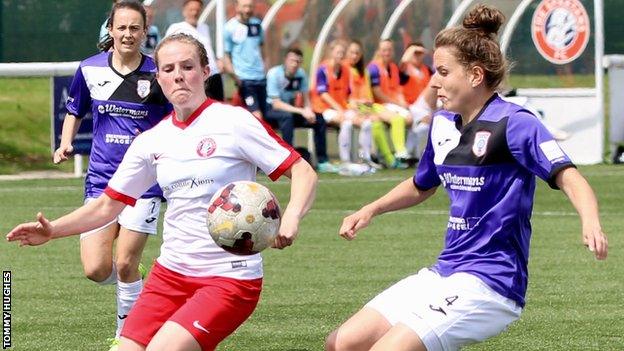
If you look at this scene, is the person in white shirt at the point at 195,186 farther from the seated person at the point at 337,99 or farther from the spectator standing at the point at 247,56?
the seated person at the point at 337,99

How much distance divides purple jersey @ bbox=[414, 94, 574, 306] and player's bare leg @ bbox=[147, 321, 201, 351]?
981mm

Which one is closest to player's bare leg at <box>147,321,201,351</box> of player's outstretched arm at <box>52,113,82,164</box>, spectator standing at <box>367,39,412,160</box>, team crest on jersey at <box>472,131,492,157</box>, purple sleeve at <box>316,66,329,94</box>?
team crest on jersey at <box>472,131,492,157</box>

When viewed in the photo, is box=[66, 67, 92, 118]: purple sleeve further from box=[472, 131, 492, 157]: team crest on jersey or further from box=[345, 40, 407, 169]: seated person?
box=[345, 40, 407, 169]: seated person

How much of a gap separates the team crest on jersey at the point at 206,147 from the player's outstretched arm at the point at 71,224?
51 cm

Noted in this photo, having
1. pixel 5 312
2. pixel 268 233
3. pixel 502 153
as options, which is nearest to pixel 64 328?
pixel 5 312

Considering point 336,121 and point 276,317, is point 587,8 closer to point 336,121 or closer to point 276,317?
point 336,121

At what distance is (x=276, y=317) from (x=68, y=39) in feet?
50.3

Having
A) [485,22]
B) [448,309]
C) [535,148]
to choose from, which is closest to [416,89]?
[485,22]

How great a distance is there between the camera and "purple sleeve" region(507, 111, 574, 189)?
521cm

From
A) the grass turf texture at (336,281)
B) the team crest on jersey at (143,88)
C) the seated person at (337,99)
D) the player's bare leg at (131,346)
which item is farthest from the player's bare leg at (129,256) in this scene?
the seated person at (337,99)

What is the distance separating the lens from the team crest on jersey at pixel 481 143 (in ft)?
17.6

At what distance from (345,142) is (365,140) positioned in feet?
1.02

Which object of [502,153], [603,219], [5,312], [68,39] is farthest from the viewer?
[68,39]

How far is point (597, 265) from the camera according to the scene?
11.1 m
